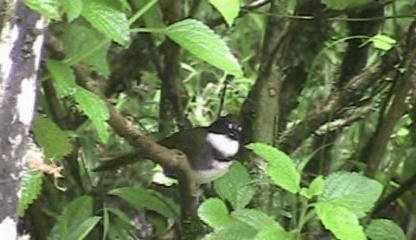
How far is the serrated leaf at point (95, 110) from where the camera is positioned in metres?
0.85

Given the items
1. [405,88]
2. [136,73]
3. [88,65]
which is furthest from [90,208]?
[136,73]

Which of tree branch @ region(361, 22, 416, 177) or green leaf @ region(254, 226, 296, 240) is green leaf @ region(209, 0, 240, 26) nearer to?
green leaf @ region(254, 226, 296, 240)

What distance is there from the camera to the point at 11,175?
2.31 ft

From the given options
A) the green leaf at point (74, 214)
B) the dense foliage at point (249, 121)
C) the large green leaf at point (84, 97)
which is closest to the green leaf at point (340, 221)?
the dense foliage at point (249, 121)

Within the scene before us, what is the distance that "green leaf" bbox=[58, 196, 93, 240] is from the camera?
44.1 inches

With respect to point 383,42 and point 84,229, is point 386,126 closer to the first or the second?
point 383,42

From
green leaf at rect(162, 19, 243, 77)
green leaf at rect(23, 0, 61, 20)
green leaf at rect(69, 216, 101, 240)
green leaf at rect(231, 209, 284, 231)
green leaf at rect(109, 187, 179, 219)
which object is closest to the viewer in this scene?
green leaf at rect(23, 0, 61, 20)

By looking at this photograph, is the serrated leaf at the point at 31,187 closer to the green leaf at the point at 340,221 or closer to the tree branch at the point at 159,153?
the tree branch at the point at 159,153

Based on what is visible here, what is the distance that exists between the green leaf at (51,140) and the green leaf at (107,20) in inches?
8.0

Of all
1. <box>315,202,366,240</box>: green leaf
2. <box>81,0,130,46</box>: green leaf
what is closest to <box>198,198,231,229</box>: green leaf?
<box>315,202,366,240</box>: green leaf

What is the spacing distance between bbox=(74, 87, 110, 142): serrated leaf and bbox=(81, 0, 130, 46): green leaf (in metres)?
0.06

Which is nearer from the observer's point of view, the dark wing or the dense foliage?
the dense foliage

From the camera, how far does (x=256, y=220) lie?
3.09ft

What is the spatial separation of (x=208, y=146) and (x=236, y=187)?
32cm
